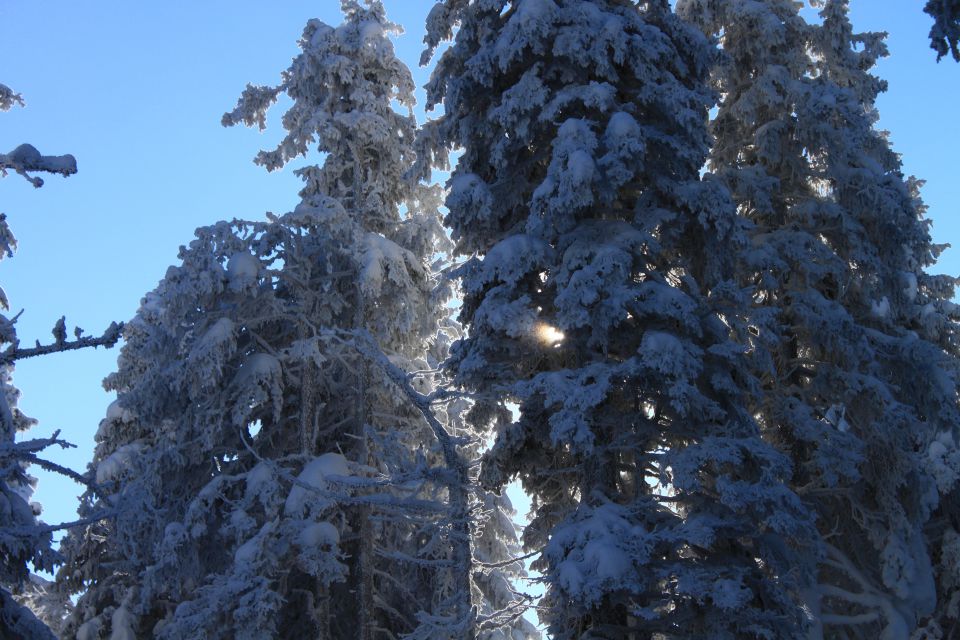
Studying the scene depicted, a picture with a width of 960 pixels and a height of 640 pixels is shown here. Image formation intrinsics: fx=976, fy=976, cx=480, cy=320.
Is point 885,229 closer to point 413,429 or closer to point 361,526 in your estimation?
point 413,429

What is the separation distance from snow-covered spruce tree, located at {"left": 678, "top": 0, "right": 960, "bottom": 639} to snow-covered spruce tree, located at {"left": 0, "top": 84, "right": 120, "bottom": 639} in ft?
28.0

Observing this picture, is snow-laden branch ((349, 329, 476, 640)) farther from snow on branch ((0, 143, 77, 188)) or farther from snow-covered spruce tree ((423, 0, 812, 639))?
snow on branch ((0, 143, 77, 188))

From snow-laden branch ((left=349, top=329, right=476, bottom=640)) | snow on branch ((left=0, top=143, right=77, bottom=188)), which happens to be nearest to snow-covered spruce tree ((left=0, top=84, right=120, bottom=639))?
snow on branch ((left=0, top=143, right=77, bottom=188))

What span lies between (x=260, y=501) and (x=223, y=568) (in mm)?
2455

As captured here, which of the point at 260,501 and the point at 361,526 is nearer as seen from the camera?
the point at 260,501

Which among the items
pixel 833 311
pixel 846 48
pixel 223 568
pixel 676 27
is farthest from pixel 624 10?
pixel 223 568

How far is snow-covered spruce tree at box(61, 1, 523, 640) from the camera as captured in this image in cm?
1669

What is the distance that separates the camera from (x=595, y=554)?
10.1m

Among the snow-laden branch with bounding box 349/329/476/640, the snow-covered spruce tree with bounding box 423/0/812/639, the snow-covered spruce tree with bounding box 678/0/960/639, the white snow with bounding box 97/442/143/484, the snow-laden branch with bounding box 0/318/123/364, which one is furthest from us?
the white snow with bounding box 97/442/143/484

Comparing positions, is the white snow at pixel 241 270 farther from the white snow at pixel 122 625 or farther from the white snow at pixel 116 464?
the white snow at pixel 122 625

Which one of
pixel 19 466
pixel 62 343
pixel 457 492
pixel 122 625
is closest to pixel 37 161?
pixel 62 343

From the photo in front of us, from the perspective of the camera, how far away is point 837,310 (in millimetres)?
15070

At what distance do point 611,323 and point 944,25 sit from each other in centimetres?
553

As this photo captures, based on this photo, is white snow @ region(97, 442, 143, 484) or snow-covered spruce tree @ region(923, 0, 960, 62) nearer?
snow-covered spruce tree @ region(923, 0, 960, 62)
